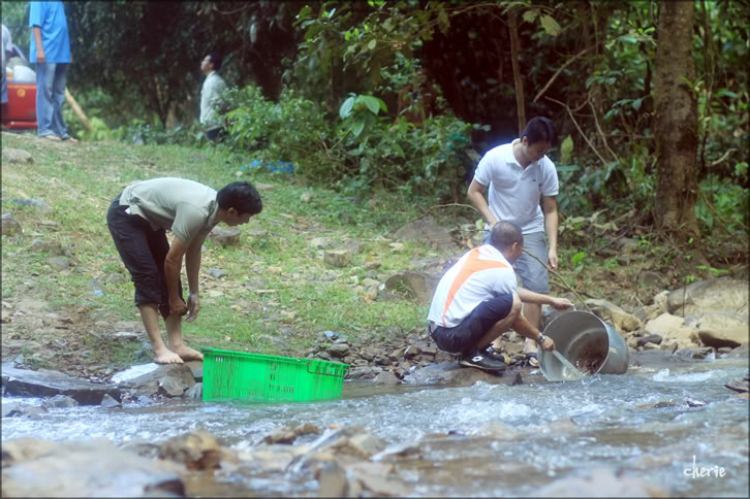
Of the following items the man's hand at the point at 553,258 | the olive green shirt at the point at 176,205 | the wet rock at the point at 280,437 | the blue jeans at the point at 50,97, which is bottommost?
the wet rock at the point at 280,437

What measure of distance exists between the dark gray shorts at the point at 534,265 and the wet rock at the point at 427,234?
270 cm

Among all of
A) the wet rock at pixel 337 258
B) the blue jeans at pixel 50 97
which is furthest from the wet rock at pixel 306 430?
the blue jeans at pixel 50 97

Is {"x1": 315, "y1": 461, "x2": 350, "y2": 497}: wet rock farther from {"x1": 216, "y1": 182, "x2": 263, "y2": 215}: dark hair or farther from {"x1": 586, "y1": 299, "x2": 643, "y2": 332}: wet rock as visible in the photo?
{"x1": 586, "y1": 299, "x2": 643, "y2": 332}: wet rock

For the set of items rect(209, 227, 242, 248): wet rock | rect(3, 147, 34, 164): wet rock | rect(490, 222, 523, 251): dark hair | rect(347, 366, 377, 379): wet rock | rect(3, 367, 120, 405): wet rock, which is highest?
rect(3, 147, 34, 164): wet rock

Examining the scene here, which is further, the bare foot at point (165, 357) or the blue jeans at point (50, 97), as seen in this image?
the blue jeans at point (50, 97)

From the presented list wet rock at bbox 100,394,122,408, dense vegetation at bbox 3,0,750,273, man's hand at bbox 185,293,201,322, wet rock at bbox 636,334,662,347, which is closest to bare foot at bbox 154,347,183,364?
man's hand at bbox 185,293,201,322

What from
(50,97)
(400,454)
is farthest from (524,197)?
(50,97)

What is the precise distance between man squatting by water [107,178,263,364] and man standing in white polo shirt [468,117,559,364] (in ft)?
6.01

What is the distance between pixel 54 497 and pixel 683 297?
598 cm

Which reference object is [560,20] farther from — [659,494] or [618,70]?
[659,494]

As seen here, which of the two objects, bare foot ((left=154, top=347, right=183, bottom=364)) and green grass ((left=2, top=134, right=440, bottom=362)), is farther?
green grass ((left=2, top=134, right=440, bottom=362))

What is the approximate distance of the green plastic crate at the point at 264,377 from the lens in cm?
470

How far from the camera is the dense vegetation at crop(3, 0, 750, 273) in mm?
8625

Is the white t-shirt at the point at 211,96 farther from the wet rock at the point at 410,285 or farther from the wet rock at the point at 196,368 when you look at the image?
the wet rock at the point at 196,368
